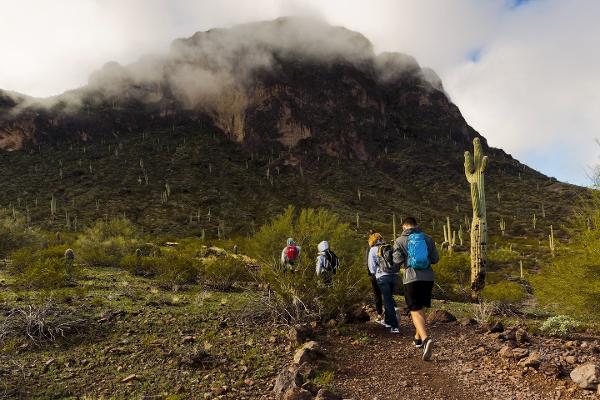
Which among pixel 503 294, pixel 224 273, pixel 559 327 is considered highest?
pixel 224 273

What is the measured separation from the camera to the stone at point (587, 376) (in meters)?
4.08

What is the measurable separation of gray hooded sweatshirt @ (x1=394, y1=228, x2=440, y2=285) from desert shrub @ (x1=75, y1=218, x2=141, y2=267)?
594 inches

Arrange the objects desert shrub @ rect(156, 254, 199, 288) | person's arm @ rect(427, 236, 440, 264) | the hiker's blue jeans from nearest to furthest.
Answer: person's arm @ rect(427, 236, 440, 264) < the hiker's blue jeans < desert shrub @ rect(156, 254, 199, 288)

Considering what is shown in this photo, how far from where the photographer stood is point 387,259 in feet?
20.2

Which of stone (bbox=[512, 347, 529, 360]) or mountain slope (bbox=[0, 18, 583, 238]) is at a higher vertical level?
mountain slope (bbox=[0, 18, 583, 238])

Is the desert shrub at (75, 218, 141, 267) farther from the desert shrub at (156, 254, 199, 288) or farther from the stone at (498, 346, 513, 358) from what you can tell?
the stone at (498, 346, 513, 358)

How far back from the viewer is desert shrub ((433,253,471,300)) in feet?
48.1

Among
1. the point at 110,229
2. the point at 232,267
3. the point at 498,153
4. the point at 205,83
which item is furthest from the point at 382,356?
the point at 205,83

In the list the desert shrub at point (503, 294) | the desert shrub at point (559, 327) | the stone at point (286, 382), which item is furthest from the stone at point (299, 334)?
the desert shrub at point (503, 294)

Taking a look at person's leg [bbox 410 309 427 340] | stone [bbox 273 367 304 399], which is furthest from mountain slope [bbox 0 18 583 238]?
stone [bbox 273 367 304 399]

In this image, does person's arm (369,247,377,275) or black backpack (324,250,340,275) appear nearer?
person's arm (369,247,377,275)

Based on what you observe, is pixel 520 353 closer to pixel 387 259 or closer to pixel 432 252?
pixel 432 252

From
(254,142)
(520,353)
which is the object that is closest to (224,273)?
(520,353)

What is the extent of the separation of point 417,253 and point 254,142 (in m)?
85.8
